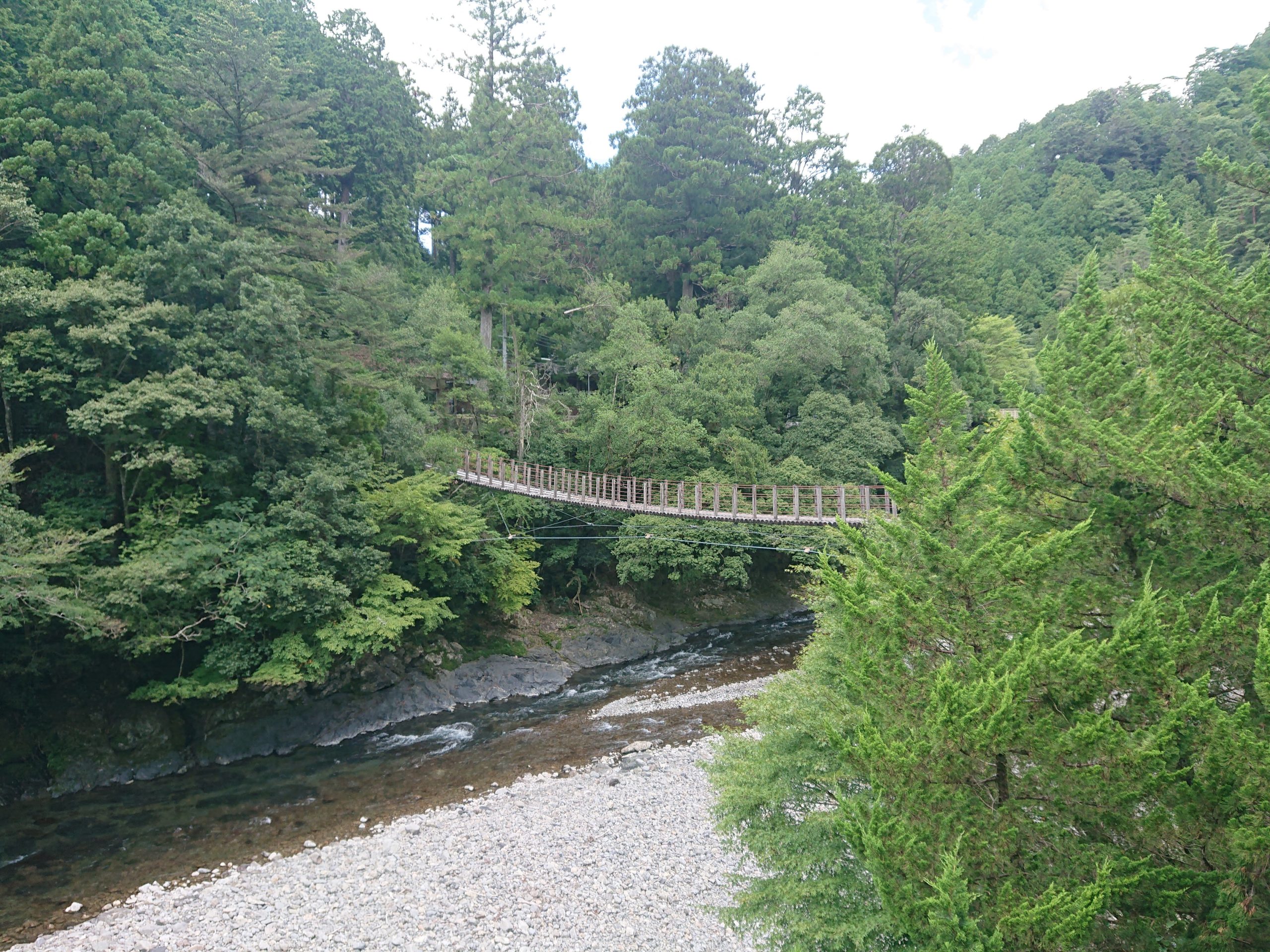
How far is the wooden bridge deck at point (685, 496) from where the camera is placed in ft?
41.7

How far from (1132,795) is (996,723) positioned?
23.1 inches

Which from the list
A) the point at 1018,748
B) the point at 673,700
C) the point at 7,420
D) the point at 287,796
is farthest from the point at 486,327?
the point at 1018,748

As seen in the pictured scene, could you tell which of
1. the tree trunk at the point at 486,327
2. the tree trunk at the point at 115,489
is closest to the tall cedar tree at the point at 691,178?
the tree trunk at the point at 486,327

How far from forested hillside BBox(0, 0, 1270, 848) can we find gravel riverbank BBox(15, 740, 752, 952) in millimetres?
3918

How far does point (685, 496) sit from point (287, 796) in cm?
1008

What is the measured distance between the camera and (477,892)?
6.76 metres

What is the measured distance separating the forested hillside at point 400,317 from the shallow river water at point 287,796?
1.49m

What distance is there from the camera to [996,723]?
118 inches

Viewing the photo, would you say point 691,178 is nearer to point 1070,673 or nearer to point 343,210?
point 343,210

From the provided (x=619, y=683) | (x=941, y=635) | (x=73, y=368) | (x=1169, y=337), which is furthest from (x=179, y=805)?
(x=1169, y=337)

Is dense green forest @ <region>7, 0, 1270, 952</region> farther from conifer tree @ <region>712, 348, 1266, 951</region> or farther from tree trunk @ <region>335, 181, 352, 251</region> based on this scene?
tree trunk @ <region>335, 181, 352, 251</region>

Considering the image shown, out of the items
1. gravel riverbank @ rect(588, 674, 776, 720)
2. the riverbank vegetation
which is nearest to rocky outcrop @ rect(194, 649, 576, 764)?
gravel riverbank @ rect(588, 674, 776, 720)

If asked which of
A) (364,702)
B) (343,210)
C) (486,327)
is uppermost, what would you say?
(343,210)

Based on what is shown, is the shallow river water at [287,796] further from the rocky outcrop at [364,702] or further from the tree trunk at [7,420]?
the tree trunk at [7,420]
